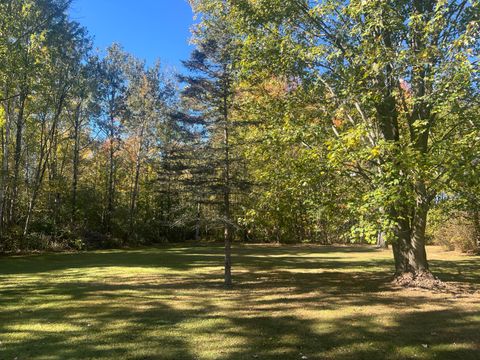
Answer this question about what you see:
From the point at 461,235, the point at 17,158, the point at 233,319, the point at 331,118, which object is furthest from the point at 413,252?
the point at 17,158

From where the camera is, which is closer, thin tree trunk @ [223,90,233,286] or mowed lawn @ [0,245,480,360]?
mowed lawn @ [0,245,480,360]

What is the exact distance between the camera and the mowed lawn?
17.1 feet

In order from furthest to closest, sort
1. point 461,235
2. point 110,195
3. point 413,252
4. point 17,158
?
point 110,195
point 461,235
point 17,158
point 413,252

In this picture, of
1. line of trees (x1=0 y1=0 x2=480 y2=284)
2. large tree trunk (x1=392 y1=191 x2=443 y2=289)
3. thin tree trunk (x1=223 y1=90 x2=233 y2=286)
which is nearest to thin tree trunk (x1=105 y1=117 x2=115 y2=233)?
line of trees (x1=0 y1=0 x2=480 y2=284)

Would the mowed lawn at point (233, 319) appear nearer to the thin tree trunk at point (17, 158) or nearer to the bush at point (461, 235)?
the bush at point (461, 235)

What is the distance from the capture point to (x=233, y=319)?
685 cm

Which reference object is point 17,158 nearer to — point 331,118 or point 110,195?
point 110,195

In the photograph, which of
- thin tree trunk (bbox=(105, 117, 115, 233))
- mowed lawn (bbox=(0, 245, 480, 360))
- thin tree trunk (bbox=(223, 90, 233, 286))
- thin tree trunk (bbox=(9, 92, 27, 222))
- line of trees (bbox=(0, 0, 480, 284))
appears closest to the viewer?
mowed lawn (bbox=(0, 245, 480, 360))

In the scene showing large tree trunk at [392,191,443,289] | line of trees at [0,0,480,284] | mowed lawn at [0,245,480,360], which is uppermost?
line of trees at [0,0,480,284]

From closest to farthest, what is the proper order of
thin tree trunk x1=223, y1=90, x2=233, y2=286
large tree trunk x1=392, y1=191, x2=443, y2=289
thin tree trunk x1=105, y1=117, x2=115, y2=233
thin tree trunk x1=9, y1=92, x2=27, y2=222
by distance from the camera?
large tree trunk x1=392, y1=191, x2=443, y2=289
thin tree trunk x1=223, y1=90, x2=233, y2=286
thin tree trunk x1=9, y1=92, x2=27, y2=222
thin tree trunk x1=105, y1=117, x2=115, y2=233

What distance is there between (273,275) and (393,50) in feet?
25.8

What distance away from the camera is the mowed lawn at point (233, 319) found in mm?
5219

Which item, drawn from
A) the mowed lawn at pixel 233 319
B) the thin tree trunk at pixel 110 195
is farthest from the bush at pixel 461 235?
the thin tree trunk at pixel 110 195

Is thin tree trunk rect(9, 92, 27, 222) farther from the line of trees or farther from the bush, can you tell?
the bush
